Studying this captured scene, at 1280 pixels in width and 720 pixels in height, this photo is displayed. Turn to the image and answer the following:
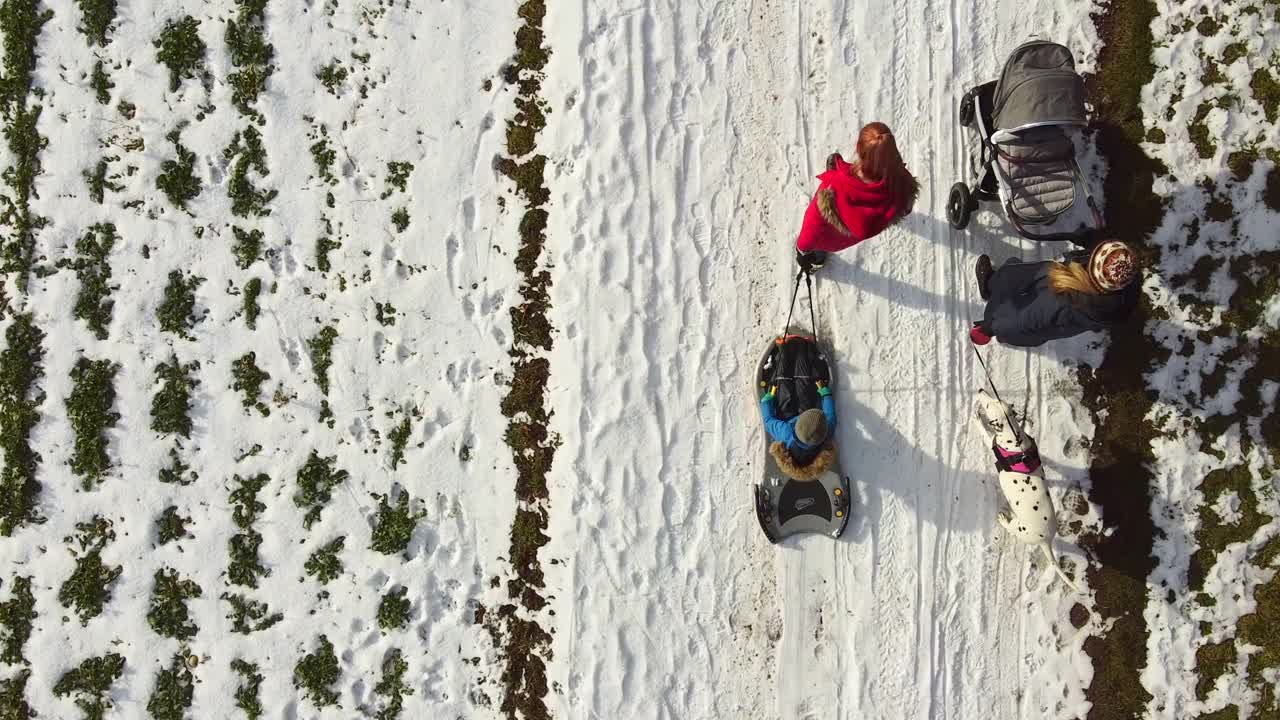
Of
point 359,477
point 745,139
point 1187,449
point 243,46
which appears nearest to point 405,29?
point 243,46

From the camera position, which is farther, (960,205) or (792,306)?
(792,306)

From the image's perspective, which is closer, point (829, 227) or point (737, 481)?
point (829, 227)

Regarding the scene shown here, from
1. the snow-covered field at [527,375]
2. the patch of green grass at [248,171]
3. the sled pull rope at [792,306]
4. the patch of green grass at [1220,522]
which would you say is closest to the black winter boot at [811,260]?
the sled pull rope at [792,306]

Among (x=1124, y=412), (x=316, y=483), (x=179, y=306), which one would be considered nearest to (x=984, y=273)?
(x=1124, y=412)

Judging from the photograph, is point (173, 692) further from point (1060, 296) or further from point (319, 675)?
point (1060, 296)

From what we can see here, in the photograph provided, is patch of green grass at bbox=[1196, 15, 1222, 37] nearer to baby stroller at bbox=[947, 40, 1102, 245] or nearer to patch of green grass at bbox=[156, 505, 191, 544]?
baby stroller at bbox=[947, 40, 1102, 245]

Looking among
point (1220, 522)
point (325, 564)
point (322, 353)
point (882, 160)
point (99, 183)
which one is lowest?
point (325, 564)

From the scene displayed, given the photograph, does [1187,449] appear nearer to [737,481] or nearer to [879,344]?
[879,344]
